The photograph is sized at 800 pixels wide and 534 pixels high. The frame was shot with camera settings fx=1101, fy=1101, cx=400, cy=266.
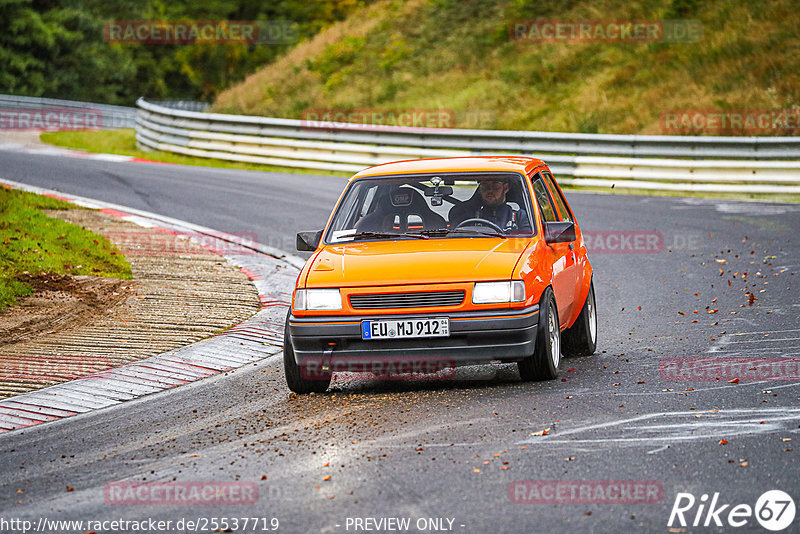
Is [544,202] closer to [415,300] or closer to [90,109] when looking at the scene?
[415,300]

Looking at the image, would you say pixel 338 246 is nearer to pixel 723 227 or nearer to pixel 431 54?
pixel 723 227

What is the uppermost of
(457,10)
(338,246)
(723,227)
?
(457,10)

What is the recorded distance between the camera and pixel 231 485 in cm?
561

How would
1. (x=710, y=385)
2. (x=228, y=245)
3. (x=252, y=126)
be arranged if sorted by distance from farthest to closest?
(x=252, y=126), (x=228, y=245), (x=710, y=385)

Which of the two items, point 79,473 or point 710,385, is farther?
point 710,385

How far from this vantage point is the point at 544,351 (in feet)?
24.9

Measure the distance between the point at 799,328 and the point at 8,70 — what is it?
51025 millimetres

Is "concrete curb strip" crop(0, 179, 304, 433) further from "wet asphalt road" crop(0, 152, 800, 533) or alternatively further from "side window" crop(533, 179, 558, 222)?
"side window" crop(533, 179, 558, 222)

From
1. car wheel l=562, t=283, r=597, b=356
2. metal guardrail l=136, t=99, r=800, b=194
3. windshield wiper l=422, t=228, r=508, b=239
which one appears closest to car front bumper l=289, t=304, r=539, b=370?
windshield wiper l=422, t=228, r=508, b=239

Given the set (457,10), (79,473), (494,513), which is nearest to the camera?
(494,513)

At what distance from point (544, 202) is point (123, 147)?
76.2ft

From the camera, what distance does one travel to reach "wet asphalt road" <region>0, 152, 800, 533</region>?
5.15 metres

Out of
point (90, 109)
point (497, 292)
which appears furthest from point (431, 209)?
point (90, 109)

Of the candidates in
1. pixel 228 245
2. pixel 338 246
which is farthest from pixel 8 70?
pixel 338 246
